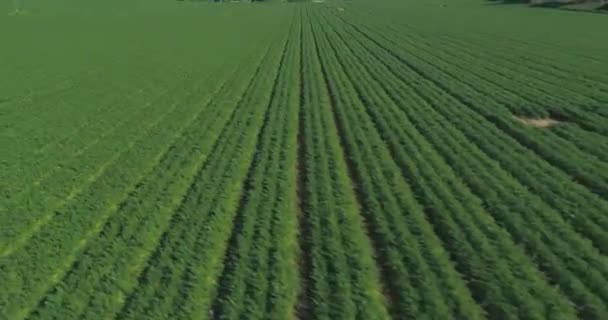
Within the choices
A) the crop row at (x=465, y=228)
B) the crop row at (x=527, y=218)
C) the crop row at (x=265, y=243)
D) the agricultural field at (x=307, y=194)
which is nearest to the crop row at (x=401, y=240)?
the agricultural field at (x=307, y=194)

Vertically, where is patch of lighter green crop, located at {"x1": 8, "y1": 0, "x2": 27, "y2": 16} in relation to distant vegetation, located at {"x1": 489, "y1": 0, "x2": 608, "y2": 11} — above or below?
below

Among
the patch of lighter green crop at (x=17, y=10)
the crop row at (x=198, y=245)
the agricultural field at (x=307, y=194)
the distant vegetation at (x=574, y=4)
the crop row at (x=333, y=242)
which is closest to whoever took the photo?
the crop row at (x=333, y=242)

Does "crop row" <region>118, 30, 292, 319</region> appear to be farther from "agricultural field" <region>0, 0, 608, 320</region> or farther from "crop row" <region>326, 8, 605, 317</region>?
"crop row" <region>326, 8, 605, 317</region>

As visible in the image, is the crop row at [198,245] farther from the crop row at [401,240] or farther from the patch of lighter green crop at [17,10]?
the patch of lighter green crop at [17,10]

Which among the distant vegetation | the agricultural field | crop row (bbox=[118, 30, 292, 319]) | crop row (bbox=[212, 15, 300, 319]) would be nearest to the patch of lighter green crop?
the agricultural field

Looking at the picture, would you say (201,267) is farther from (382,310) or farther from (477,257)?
(477,257)

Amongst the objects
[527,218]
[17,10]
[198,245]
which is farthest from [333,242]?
[17,10]

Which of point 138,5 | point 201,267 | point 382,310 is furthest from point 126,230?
point 138,5

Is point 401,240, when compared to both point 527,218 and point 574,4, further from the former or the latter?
point 574,4

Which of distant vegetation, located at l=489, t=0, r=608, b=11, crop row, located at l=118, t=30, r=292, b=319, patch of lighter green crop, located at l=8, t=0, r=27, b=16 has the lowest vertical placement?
crop row, located at l=118, t=30, r=292, b=319
